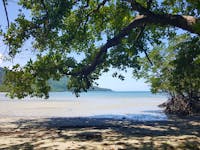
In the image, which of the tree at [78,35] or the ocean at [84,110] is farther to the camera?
the ocean at [84,110]

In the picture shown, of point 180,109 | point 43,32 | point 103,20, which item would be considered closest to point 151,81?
point 180,109

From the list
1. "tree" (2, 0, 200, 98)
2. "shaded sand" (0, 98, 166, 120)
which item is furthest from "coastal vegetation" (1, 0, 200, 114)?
"shaded sand" (0, 98, 166, 120)

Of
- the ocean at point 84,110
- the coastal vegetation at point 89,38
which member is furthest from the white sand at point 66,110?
the coastal vegetation at point 89,38

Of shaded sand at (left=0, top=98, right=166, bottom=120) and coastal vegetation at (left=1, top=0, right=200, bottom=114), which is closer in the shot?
coastal vegetation at (left=1, top=0, right=200, bottom=114)

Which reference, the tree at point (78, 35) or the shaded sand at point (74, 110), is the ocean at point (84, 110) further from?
the tree at point (78, 35)

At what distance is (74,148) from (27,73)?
7.32m

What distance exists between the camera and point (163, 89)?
31828 millimetres

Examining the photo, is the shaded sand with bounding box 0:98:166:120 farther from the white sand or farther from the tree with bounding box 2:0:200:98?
the tree with bounding box 2:0:200:98

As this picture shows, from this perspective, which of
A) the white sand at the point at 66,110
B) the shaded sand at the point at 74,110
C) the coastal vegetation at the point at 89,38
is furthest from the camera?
the white sand at the point at 66,110

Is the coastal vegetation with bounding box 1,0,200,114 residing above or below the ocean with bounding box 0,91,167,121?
above

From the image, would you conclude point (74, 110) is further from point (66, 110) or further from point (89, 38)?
point (89, 38)

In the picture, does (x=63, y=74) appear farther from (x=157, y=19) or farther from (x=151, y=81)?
(x=151, y=81)

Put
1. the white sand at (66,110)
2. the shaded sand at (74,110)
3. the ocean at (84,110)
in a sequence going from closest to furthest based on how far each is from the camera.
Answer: the ocean at (84,110), the shaded sand at (74,110), the white sand at (66,110)

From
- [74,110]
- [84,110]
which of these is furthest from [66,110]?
[84,110]
